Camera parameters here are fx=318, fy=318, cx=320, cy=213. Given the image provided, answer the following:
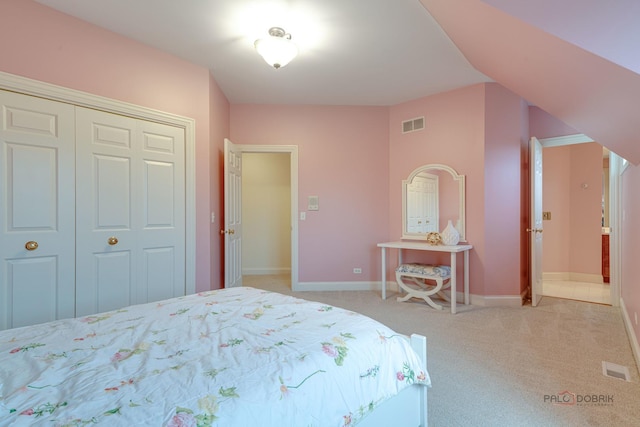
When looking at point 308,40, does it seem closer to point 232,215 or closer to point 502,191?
point 232,215

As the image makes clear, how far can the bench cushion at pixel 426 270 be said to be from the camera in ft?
11.5

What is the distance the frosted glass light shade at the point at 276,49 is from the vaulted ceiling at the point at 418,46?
15 centimetres

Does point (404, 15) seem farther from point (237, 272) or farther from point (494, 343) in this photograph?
point (237, 272)

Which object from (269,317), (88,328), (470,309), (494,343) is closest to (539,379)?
(494,343)

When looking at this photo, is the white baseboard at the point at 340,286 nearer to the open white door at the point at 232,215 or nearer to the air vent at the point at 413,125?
the open white door at the point at 232,215

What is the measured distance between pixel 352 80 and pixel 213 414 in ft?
11.4

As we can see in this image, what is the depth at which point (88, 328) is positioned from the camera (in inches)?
53.3

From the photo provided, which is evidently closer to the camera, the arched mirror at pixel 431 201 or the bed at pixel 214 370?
the bed at pixel 214 370

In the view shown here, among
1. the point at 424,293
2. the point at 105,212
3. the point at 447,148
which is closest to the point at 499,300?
the point at 424,293

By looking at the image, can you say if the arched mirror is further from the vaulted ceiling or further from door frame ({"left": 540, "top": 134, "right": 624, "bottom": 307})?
door frame ({"left": 540, "top": 134, "right": 624, "bottom": 307})

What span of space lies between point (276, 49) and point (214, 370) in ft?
7.58

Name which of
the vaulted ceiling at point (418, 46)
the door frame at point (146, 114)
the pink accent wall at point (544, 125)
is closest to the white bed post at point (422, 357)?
the vaulted ceiling at point (418, 46)

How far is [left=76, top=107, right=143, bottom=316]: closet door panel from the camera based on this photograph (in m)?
2.46

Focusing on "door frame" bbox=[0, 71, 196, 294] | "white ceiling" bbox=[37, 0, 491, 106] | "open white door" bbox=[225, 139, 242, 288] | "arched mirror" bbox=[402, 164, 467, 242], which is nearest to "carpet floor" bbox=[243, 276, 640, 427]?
"arched mirror" bbox=[402, 164, 467, 242]
